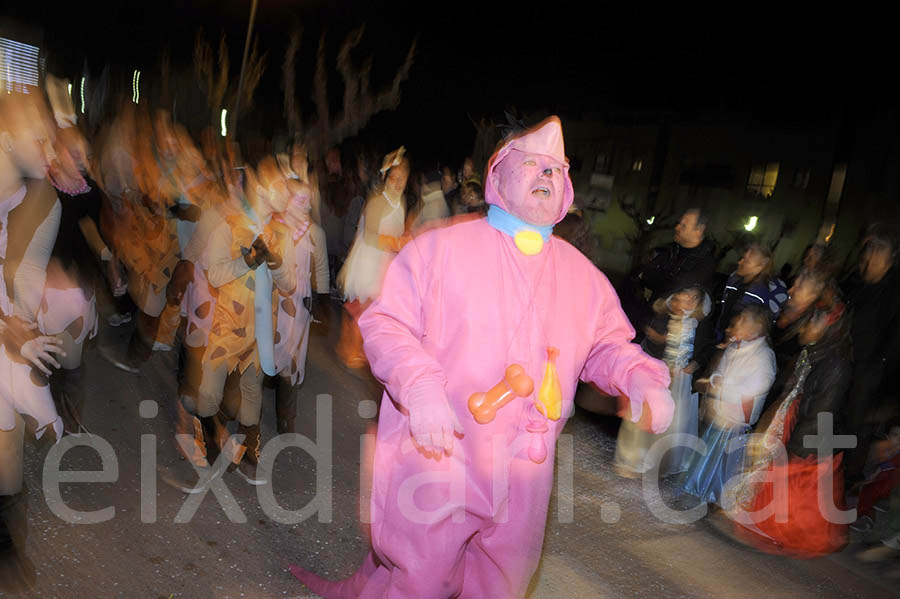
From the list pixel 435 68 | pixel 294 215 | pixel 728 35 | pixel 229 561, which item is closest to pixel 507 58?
pixel 435 68

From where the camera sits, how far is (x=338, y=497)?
436cm

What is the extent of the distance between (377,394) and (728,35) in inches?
475

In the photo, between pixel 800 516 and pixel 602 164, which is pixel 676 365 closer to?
pixel 800 516

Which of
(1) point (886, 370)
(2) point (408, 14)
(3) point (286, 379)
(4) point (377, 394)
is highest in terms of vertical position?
(2) point (408, 14)

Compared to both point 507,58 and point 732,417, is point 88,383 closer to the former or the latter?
point 732,417

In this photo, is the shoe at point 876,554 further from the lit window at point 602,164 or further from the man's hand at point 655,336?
the lit window at point 602,164

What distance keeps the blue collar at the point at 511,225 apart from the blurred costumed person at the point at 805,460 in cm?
291

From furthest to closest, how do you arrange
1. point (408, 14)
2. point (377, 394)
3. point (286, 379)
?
point (408, 14)
point (377, 394)
point (286, 379)

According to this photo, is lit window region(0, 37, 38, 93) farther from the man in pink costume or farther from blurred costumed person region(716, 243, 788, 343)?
the man in pink costume

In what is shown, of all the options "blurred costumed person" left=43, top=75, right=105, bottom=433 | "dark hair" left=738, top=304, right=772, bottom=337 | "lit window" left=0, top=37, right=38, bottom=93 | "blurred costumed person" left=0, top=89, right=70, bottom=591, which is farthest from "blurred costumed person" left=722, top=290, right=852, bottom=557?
"lit window" left=0, top=37, right=38, bottom=93

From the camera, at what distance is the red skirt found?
4430mm

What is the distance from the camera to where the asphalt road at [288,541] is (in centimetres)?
338

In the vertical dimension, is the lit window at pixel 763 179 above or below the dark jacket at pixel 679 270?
above

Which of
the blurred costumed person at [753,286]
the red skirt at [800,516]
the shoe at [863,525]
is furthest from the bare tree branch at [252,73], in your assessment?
the shoe at [863,525]
